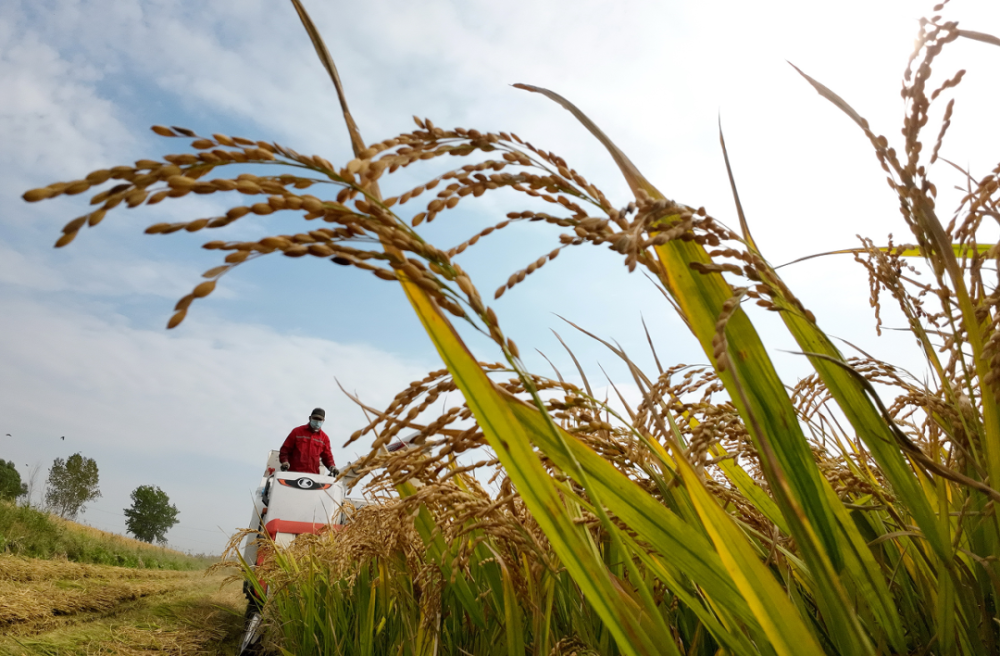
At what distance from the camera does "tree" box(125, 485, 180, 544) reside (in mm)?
44844

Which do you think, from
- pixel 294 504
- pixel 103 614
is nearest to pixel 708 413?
pixel 294 504

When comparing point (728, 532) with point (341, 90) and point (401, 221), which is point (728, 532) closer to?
point (401, 221)

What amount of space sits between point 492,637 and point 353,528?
894mm

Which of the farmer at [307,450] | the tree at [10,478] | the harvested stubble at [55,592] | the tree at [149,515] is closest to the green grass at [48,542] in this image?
the harvested stubble at [55,592]

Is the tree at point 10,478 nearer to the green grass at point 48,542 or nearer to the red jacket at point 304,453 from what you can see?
the green grass at point 48,542

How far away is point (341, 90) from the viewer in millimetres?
716

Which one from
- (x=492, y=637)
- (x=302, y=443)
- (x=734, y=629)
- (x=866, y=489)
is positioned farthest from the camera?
(x=302, y=443)

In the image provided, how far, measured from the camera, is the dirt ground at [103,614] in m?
4.94

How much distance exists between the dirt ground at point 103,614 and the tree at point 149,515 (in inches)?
1683

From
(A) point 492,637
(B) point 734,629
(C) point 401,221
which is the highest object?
(C) point 401,221

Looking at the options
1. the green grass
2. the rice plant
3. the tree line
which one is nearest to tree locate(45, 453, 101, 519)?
the tree line

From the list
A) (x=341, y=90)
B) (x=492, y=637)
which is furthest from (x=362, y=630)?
(x=341, y=90)

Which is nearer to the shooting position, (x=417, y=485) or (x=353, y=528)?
(x=417, y=485)

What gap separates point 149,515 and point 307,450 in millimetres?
46340
